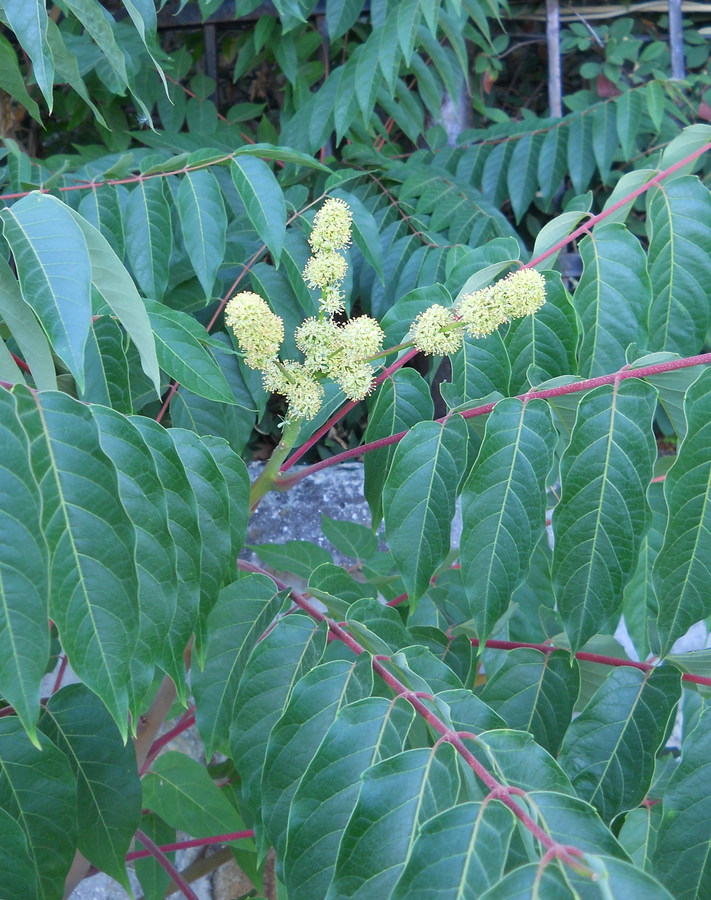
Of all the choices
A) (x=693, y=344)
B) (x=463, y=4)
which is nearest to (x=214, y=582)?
(x=693, y=344)

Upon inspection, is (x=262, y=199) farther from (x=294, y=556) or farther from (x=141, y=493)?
(x=294, y=556)

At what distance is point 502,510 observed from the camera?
724 mm

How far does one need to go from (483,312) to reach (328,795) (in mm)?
473

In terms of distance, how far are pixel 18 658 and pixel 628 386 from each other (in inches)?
21.9

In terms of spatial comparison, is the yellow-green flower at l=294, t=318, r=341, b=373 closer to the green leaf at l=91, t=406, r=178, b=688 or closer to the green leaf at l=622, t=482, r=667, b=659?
the green leaf at l=91, t=406, r=178, b=688

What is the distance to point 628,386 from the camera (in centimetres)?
72

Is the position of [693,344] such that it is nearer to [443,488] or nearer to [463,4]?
[443,488]

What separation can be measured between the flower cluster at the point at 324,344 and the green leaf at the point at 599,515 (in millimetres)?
234

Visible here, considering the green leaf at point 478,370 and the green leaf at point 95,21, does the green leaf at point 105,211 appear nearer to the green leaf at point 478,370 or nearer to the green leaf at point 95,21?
the green leaf at point 95,21

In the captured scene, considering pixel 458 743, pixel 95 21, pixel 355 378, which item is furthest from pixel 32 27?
pixel 458 743

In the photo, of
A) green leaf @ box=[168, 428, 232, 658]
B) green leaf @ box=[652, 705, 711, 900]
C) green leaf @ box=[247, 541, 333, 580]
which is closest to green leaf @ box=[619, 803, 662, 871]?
green leaf @ box=[652, 705, 711, 900]

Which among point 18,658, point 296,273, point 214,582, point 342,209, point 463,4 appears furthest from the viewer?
point 463,4

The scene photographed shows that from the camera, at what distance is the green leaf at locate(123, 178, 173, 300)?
111 cm

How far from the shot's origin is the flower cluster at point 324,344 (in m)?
0.80
